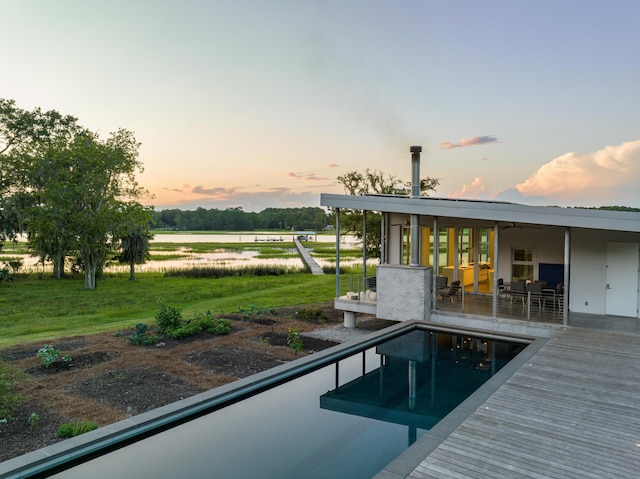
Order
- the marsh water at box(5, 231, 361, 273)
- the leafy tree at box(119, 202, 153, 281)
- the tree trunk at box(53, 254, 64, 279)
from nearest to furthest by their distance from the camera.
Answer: the leafy tree at box(119, 202, 153, 281)
the tree trunk at box(53, 254, 64, 279)
the marsh water at box(5, 231, 361, 273)

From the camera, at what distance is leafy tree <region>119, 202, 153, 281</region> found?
26.2 m

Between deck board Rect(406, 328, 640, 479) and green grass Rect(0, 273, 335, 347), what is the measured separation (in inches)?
434

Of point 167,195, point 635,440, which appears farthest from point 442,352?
point 167,195

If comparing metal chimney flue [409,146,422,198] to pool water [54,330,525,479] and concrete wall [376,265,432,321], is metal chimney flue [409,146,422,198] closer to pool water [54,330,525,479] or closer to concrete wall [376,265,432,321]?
concrete wall [376,265,432,321]

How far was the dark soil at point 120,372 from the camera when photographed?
629cm

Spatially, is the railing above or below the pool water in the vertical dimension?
above

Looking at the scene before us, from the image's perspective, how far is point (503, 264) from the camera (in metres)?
13.6

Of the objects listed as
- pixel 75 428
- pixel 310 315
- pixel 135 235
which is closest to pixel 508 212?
pixel 310 315

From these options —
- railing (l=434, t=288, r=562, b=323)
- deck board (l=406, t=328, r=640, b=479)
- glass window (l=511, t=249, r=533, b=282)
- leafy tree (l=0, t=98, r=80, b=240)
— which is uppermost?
leafy tree (l=0, t=98, r=80, b=240)

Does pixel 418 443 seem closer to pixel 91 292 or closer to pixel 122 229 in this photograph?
pixel 91 292

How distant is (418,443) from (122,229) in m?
24.9

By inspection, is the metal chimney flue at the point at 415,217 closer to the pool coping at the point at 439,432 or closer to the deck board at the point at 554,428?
the pool coping at the point at 439,432

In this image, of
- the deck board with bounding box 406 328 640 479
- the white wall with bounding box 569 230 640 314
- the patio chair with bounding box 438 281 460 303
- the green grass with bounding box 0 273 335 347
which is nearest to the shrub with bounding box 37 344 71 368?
the green grass with bounding box 0 273 335 347

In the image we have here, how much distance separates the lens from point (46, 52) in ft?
61.3
